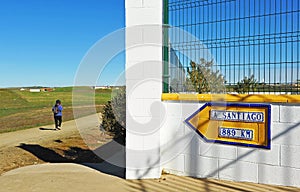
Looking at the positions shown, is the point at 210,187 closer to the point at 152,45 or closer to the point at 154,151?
the point at 154,151

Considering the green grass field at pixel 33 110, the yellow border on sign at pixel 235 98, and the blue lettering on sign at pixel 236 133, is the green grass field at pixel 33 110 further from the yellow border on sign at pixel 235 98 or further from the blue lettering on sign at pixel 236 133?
the blue lettering on sign at pixel 236 133

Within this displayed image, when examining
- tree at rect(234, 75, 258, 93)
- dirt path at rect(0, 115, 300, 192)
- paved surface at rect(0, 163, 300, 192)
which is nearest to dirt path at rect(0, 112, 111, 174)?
dirt path at rect(0, 115, 300, 192)

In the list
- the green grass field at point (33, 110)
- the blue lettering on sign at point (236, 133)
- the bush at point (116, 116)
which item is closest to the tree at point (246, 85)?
the blue lettering on sign at point (236, 133)

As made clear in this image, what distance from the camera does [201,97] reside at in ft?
17.4

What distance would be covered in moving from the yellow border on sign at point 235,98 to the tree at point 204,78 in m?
0.31

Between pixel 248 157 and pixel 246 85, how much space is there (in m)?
1.25

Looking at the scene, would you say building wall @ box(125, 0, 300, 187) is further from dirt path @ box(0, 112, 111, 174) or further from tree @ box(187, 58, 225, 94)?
dirt path @ box(0, 112, 111, 174)

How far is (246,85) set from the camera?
200 inches

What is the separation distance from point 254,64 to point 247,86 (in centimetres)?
41

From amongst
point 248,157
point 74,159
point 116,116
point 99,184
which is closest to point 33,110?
point 116,116

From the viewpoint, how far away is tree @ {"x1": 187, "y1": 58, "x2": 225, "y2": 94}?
5.54 m

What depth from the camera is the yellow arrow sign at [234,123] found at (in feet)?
15.6

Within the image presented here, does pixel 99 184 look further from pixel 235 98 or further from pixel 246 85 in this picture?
pixel 246 85

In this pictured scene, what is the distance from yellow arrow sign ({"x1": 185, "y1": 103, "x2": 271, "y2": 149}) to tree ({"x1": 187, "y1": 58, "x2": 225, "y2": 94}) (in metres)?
0.49
